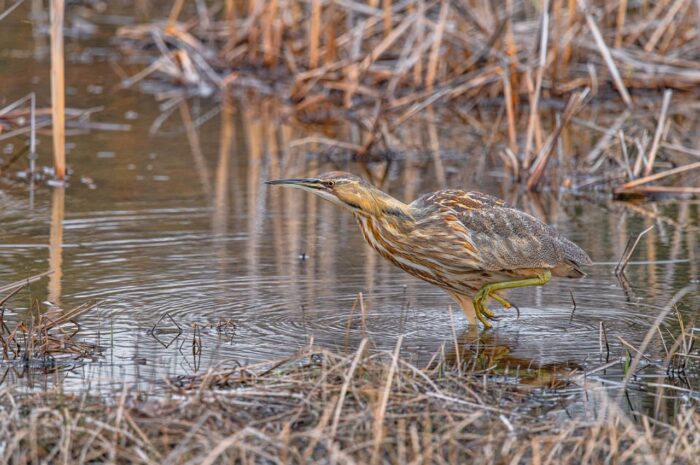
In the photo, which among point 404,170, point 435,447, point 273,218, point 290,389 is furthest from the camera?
point 404,170

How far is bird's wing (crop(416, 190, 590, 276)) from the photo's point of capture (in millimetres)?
4934

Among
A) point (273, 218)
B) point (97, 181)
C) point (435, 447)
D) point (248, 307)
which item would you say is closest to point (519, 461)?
point (435, 447)

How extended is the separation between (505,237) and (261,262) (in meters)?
1.44

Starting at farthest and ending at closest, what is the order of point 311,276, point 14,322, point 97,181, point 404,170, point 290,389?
point 404,170
point 97,181
point 311,276
point 14,322
point 290,389

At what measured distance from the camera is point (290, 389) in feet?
11.8

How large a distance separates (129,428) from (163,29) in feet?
31.0

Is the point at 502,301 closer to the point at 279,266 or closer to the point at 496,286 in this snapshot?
the point at 496,286

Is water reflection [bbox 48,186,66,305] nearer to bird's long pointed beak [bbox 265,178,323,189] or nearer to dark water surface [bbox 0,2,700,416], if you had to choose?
dark water surface [bbox 0,2,700,416]

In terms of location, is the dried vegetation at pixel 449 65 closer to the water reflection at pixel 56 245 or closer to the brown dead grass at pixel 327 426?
the water reflection at pixel 56 245

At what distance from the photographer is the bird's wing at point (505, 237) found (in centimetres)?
493

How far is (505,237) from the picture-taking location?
16.3 ft

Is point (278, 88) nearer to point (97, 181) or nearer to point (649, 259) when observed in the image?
point (97, 181)

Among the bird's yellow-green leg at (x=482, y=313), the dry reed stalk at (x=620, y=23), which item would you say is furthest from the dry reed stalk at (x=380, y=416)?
the dry reed stalk at (x=620, y=23)

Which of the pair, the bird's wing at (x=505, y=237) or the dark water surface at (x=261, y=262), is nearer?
the dark water surface at (x=261, y=262)
